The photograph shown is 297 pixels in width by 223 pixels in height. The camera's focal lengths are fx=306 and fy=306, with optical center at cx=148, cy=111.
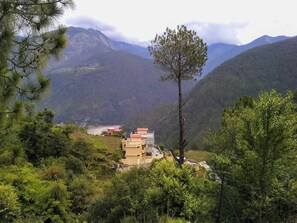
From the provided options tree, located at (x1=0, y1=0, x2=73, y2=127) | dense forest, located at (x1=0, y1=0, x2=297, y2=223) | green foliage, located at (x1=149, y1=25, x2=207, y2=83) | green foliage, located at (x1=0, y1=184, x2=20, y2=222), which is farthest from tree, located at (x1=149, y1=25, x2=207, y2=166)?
tree, located at (x1=0, y1=0, x2=73, y2=127)

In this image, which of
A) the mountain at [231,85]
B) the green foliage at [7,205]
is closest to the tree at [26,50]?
the green foliage at [7,205]

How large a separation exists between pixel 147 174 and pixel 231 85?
332 ft

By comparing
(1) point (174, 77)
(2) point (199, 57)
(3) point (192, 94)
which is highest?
(2) point (199, 57)

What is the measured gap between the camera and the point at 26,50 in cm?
503

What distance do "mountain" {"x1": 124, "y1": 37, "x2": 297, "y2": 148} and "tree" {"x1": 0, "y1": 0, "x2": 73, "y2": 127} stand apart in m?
77.6

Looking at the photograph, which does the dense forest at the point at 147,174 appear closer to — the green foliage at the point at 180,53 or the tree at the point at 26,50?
the tree at the point at 26,50

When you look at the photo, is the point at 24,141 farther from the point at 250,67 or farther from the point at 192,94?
the point at 250,67

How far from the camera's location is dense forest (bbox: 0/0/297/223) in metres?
4.90

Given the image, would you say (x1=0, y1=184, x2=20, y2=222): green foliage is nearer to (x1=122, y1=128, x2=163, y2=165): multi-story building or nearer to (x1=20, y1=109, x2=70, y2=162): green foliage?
(x1=20, y1=109, x2=70, y2=162): green foliage

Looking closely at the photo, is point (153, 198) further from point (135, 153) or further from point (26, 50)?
point (135, 153)

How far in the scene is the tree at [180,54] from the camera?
12.6m

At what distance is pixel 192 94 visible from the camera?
4446 inches

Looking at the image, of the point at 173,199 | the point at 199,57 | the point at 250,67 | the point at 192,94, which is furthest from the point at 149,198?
the point at 250,67

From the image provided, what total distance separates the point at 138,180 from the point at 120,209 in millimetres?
1025
